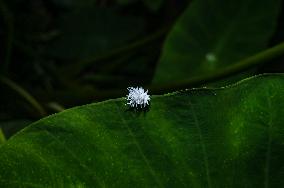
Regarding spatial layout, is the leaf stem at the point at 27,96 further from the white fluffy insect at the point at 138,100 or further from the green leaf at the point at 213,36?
the white fluffy insect at the point at 138,100

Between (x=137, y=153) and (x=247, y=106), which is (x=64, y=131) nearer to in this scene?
(x=137, y=153)

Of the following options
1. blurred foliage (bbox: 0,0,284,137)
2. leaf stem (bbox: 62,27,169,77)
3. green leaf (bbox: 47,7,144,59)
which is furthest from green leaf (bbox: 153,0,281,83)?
green leaf (bbox: 47,7,144,59)

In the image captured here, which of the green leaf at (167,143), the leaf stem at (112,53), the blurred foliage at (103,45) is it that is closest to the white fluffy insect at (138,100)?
the green leaf at (167,143)

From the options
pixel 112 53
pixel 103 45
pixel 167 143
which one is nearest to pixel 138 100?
pixel 167 143

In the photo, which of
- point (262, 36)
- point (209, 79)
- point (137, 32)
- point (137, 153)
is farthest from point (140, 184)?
point (137, 32)

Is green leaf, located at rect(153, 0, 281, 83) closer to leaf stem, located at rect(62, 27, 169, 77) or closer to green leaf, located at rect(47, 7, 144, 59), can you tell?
leaf stem, located at rect(62, 27, 169, 77)

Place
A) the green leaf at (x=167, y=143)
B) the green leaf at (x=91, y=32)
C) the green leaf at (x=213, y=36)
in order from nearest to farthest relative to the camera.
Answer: the green leaf at (x=167, y=143) < the green leaf at (x=213, y=36) < the green leaf at (x=91, y=32)
